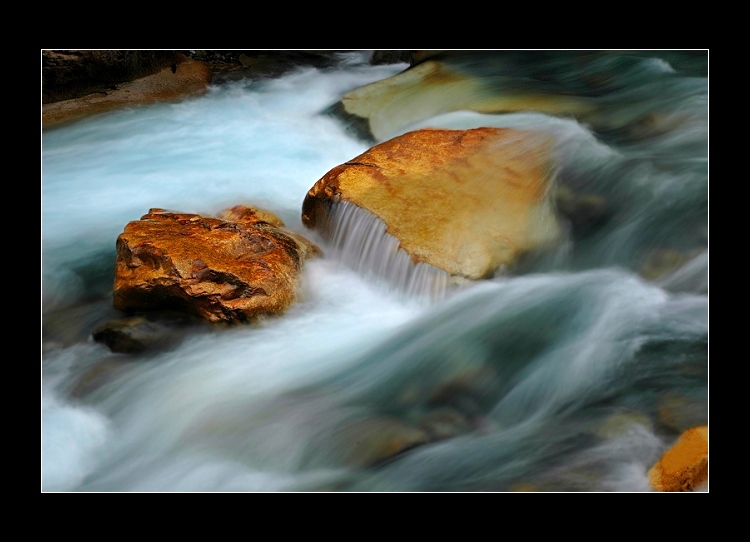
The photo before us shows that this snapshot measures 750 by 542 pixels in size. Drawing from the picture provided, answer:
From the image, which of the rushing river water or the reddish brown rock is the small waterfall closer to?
the rushing river water

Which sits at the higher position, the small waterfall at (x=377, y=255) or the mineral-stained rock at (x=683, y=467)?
the small waterfall at (x=377, y=255)

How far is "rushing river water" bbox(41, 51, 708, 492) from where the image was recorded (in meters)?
3.90

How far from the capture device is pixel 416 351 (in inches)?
180

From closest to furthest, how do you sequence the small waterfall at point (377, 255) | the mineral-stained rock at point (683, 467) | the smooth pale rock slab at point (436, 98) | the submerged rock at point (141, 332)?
the mineral-stained rock at point (683, 467) < the submerged rock at point (141, 332) < the small waterfall at point (377, 255) < the smooth pale rock slab at point (436, 98)

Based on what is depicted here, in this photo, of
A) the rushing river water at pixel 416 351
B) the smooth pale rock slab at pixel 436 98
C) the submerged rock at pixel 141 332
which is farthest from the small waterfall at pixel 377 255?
the smooth pale rock slab at pixel 436 98

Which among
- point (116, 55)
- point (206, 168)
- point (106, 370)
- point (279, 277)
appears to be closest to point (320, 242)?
point (279, 277)

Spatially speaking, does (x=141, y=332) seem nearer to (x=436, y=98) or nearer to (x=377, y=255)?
(x=377, y=255)

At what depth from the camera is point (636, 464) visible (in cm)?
372

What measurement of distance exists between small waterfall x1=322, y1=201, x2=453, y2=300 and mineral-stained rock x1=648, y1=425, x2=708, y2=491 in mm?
1748

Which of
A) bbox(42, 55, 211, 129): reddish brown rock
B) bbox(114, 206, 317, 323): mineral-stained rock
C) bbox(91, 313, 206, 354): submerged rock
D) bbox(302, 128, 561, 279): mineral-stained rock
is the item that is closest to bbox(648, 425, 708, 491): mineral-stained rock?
bbox(302, 128, 561, 279): mineral-stained rock

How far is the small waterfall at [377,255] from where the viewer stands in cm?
501

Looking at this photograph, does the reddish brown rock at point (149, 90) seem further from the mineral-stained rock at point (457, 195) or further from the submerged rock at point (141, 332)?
the submerged rock at point (141, 332)

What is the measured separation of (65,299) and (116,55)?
3398mm

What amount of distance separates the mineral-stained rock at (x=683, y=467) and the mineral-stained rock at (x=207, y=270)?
7.95 feet
